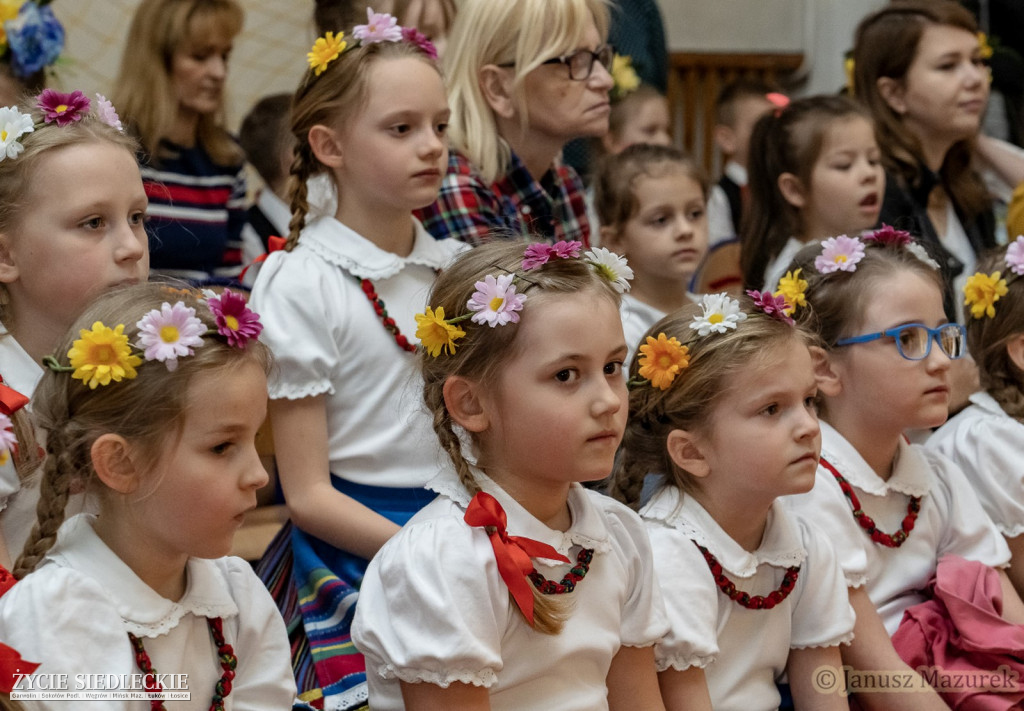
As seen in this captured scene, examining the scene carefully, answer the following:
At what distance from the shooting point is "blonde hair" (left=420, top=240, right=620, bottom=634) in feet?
5.21

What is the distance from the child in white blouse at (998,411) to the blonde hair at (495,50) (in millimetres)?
911

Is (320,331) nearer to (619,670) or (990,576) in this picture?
(619,670)

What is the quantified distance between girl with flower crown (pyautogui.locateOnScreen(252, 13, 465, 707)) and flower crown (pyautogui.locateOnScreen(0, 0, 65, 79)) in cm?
100

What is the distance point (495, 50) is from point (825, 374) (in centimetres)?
89

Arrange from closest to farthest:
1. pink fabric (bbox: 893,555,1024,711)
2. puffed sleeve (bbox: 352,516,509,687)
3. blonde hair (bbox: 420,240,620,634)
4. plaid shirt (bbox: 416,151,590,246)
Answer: puffed sleeve (bbox: 352,516,509,687) < blonde hair (bbox: 420,240,620,634) < pink fabric (bbox: 893,555,1024,711) < plaid shirt (bbox: 416,151,590,246)

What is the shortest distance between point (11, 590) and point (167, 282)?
434mm

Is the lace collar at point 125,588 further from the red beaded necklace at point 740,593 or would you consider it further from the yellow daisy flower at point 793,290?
the yellow daisy flower at point 793,290

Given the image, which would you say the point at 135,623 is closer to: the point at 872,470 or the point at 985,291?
the point at 872,470

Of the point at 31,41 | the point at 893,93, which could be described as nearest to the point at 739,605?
the point at 893,93

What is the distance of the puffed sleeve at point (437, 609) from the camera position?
147cm

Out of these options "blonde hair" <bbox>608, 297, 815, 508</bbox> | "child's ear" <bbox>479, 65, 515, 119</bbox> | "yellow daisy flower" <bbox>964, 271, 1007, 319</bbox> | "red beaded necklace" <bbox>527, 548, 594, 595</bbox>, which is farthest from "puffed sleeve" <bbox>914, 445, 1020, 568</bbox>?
"child's ear" <bbox>479, 65, 515, 119</bbox>

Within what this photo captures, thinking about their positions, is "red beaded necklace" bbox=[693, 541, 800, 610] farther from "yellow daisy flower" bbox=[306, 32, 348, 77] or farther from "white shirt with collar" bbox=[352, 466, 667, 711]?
"yellow daisy flower" bbox=[306, 32, 348, 77]

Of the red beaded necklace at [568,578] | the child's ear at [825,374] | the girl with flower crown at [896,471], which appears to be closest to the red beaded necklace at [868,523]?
the girl with flower crown at [896,471]

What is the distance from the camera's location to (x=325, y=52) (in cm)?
208
